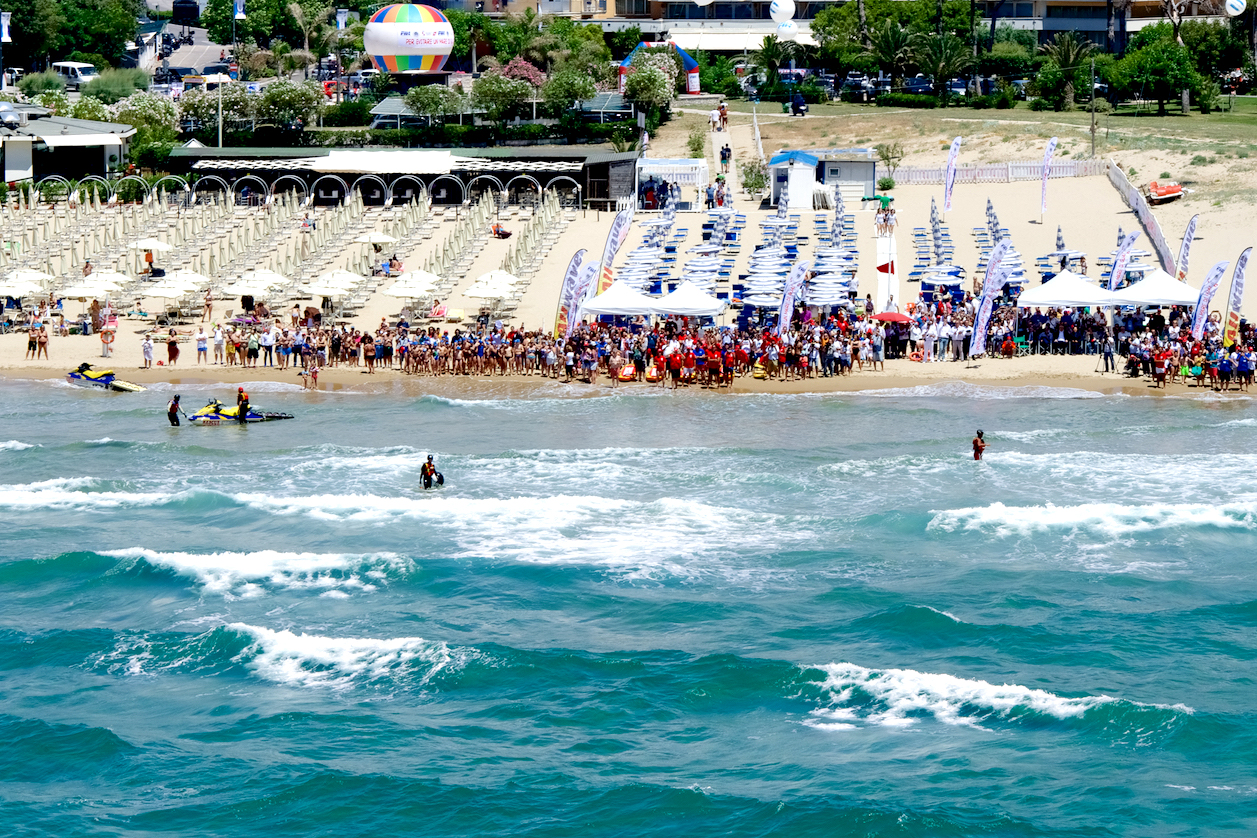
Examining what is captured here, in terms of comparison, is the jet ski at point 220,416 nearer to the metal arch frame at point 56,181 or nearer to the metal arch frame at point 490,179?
the metal arch frame at point 490,179

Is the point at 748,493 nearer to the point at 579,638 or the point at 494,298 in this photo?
the point at 579,638

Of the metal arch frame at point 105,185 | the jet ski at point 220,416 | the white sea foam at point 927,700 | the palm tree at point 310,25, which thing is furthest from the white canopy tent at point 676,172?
the white sea foam at point 927,700

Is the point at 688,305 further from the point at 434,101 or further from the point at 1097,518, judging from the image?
the point at 434,101

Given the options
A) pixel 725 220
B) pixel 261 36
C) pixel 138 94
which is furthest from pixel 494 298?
pixel 261 36

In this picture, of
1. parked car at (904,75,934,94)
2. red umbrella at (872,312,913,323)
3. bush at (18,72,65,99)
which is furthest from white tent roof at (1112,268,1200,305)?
bush at (18,72,65,99)

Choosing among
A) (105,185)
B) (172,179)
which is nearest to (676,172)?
(172,179)

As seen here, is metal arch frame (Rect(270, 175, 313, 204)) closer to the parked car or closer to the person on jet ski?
the parked car

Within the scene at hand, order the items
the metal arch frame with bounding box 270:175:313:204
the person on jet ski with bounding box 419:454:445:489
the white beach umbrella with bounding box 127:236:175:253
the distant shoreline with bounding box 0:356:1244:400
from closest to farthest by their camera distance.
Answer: the person on jet ski with bounding box 419:454:445:489 → the distant shoreline with bounding box 0:356:1244:400 → the white beach umbrella with bounding box 127:236:175:253 → the metal arch frame with bounding box 270:175:313:204
